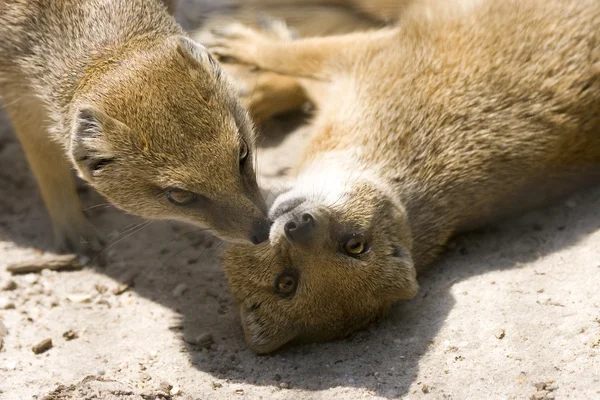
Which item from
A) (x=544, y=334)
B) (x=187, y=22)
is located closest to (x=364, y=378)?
(x=544, y=334)

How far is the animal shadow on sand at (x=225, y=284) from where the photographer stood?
12.3ft

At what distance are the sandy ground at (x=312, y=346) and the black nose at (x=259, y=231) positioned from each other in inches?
25.1

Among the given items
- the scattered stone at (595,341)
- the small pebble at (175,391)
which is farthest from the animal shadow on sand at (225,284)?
the scattered stone at (595,341)

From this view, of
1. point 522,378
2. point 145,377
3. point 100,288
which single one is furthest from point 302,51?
point 522,378

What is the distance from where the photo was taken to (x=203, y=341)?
159 inches

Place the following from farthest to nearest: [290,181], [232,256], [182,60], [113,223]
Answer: [113,223] → [290,181] → [232,256] → [182,60]

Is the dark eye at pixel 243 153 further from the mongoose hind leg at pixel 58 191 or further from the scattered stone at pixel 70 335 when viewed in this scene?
the mongoose hind leg at pixel 58 191

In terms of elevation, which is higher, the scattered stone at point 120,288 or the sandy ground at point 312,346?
the sandy ground at point 312,346

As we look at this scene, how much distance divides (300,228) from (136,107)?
0.96m

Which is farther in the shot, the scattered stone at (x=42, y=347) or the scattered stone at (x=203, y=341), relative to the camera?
the scattered stone at (x=203, y=341)

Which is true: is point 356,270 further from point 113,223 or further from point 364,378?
point 113,223

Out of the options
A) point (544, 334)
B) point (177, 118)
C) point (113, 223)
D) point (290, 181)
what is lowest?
point (113, 223)

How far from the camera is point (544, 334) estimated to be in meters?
3.60

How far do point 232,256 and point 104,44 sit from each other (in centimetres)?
134
